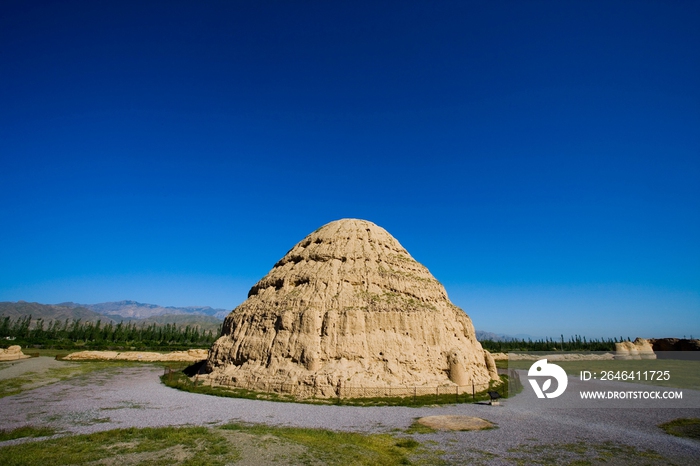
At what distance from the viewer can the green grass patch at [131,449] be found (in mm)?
13344

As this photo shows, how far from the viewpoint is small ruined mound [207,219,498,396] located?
31.0m

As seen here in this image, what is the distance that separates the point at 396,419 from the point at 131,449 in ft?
47.0

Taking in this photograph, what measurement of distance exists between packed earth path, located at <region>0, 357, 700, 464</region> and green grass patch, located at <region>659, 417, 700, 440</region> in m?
0.55

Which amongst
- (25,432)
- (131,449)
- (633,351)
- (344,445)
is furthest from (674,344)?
(25,432)

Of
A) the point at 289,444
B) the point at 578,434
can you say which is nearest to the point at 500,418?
the point at 578,434

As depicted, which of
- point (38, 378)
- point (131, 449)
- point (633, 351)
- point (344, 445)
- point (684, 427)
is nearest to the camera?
point (131, 449)

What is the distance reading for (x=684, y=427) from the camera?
20688 mm

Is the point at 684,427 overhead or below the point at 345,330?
below

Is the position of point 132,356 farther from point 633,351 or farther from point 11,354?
point 633,351

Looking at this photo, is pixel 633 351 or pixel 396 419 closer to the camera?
pixel 396 419

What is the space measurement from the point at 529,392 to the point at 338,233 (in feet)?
86.5

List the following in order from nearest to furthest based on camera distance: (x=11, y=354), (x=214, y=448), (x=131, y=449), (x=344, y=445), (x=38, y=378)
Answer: (x=131, y=449)
(x=214, y=448)
(x=344, y=445)
(x=38, y=378)
(x=11, y=354)

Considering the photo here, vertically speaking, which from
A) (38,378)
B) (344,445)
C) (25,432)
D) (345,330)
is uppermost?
(345,330)

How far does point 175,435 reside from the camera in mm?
16516
